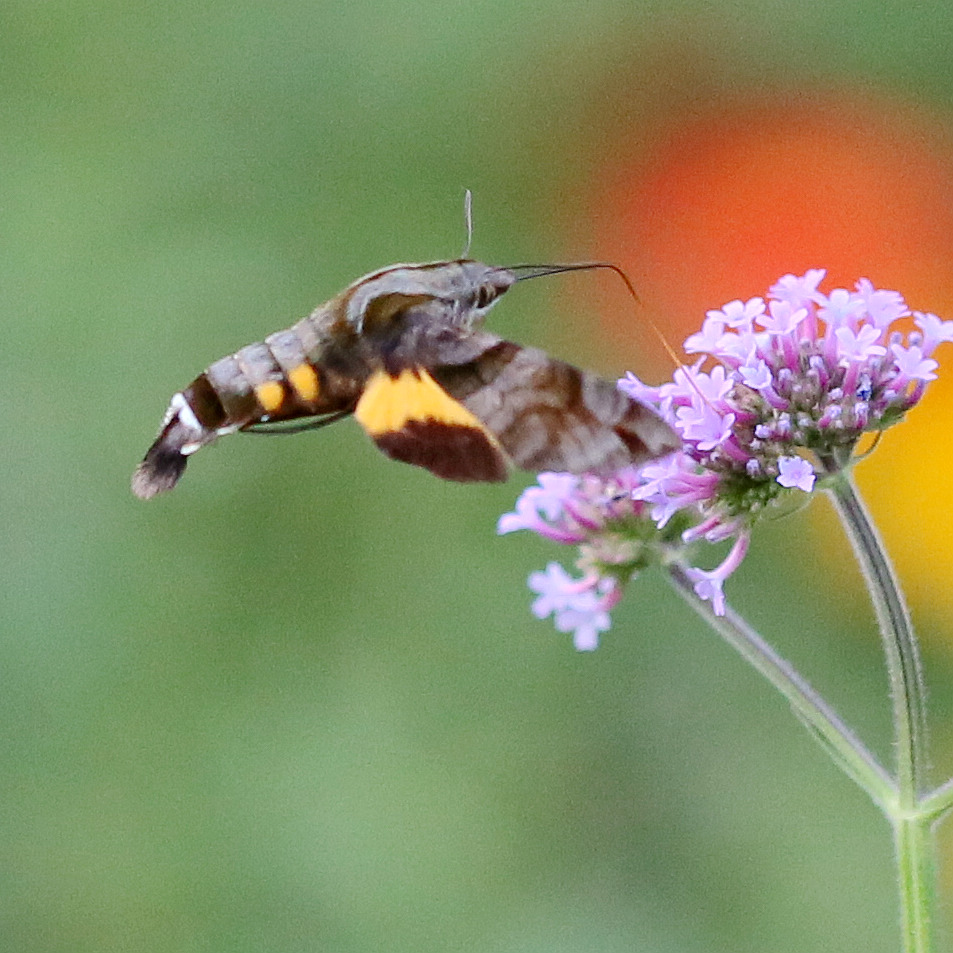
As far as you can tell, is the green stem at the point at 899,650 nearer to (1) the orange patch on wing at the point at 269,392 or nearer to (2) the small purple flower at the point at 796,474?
(2) the small purple flower at the point at 796,474

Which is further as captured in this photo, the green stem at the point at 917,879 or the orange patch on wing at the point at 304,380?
the orange patch on wing at the point at 304,380

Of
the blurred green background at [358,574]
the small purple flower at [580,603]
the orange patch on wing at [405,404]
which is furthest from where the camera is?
the blurred green background at [358,574]

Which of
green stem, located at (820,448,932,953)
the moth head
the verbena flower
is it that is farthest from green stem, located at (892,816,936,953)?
the moth head

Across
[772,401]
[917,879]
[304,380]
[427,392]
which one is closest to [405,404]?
[427,392]

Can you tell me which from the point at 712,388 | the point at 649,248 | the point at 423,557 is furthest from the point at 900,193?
the point at 712,388

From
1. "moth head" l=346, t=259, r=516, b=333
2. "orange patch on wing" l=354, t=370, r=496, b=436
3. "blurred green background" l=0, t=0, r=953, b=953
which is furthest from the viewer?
"blurred green background" l=0, t=0, r=953, b=953

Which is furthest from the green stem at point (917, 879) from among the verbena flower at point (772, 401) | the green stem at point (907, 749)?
the verbena flower at point (772, 401)

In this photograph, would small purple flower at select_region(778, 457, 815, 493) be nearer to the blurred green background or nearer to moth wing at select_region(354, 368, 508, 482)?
moth wing at select_region(354, 368, 508, 482)

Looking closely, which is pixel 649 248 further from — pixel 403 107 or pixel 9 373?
pixel 9 373
